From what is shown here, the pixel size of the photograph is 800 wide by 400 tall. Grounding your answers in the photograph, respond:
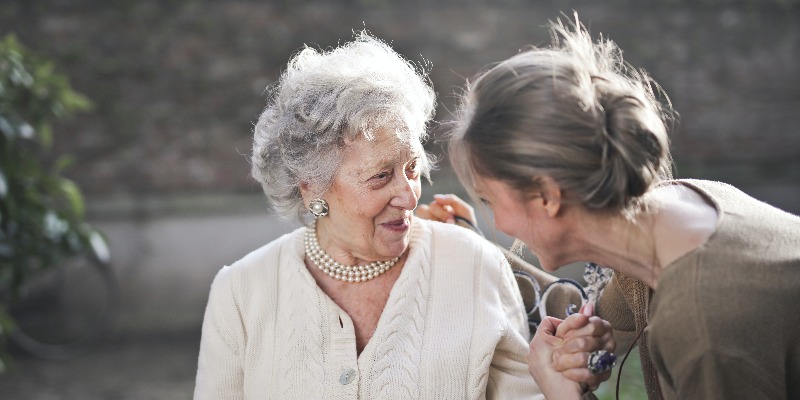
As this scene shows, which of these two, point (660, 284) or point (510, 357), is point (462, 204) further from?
point (660, 284)

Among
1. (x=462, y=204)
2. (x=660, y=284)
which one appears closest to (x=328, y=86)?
(x=462, y=204)

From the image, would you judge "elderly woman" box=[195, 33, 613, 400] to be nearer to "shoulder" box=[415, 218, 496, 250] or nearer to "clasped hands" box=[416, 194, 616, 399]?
"shoulder" box=[415, 218, 496, 250]

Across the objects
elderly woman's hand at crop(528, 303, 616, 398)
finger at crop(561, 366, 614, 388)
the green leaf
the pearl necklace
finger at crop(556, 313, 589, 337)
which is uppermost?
the green leaf

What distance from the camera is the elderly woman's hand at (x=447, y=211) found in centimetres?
303

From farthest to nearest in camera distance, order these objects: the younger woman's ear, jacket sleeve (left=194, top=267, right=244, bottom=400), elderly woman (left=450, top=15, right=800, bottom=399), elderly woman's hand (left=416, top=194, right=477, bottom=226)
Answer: elderly woman's hand (left=416, top=194, right=477, bottom=226) < jacket sleeve (left=194, top=267, right=244, bottom=400) < the younger woman's ear < elderly woman (left=450, top=15, right=800, bottom=399)

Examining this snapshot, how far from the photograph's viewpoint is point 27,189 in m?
4.16

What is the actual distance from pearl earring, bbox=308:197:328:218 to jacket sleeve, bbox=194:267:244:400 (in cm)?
33

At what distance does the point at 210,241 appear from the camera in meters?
6.97

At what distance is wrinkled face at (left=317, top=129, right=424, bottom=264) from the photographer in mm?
2555

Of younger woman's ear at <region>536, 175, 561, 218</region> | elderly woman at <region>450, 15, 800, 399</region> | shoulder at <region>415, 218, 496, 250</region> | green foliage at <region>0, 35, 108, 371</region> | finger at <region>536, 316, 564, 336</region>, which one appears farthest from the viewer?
green foliage at <region>0, 35, 108, 371</region>

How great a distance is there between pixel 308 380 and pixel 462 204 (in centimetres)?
83

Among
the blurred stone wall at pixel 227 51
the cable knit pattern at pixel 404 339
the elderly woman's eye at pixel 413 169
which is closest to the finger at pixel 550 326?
the cable knit pattern at pixel 404 339

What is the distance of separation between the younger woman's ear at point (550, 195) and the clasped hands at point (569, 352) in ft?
1.31

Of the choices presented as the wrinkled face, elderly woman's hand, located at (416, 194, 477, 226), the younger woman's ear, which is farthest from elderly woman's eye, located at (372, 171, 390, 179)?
the younger woman's ear
